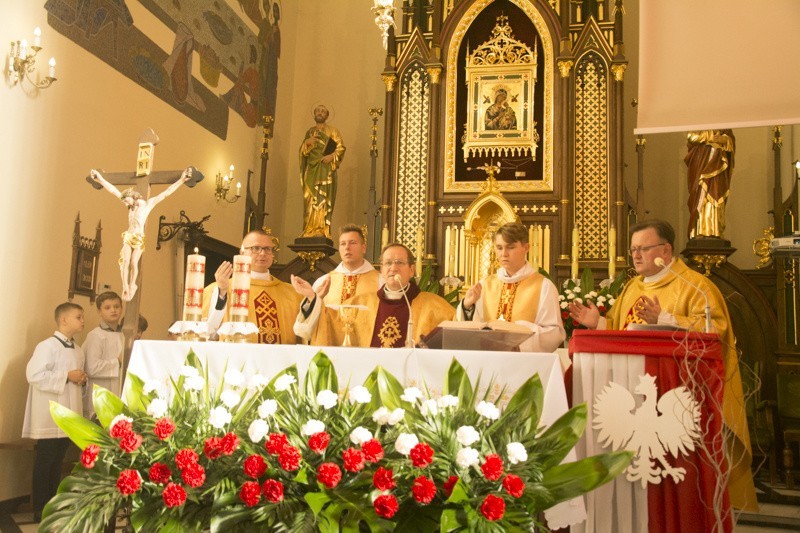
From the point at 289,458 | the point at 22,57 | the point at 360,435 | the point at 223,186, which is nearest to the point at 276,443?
the point at 289,458

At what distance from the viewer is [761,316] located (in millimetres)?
9500

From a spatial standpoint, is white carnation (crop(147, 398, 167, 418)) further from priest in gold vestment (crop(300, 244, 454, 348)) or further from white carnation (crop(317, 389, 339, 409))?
priest in gold vestment (crop(300, 244, 454, 348))

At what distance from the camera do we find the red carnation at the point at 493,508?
2.73 metres

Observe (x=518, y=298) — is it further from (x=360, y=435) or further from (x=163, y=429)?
(x=163, y=429)

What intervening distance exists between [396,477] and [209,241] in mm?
7622

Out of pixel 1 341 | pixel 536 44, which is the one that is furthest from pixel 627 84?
pixel 1 341

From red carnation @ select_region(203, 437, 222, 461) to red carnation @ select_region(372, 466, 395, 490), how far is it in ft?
2.06

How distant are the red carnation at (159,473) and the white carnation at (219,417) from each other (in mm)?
241

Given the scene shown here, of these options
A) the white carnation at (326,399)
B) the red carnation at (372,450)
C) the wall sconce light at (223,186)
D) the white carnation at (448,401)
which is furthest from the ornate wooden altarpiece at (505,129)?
the red carnation at (372,450)

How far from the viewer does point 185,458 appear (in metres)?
2.99

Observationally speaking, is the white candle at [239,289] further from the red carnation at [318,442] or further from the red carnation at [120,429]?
the red carnation at [318,442]

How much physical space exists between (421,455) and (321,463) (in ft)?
1.45

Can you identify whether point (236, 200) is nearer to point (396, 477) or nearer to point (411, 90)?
point (411, 90)

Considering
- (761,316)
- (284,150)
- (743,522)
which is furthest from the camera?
(284,150)
